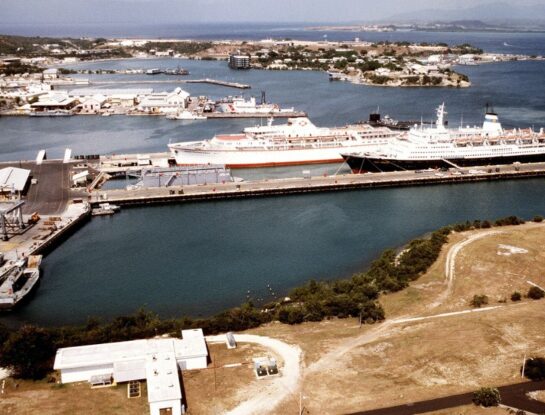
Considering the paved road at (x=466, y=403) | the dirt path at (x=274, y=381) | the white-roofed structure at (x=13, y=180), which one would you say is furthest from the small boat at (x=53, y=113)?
the paved road at (x=466, y=403)

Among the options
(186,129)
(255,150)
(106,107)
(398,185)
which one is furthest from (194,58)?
(398,185)

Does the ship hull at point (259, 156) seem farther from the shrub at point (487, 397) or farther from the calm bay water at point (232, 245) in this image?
the shrub at point (487, 397)

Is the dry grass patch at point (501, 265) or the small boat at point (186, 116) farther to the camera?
the small boat at point (186, 116)

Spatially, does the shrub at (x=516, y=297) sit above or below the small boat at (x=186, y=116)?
below

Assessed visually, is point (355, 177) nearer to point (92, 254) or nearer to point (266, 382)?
point (92, 254)

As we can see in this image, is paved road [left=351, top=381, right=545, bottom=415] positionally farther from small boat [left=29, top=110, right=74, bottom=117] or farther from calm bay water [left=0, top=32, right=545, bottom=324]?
small boat [left=29, top=110, right=74, bottom=117]

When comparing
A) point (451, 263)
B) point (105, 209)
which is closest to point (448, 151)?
point (451, 263)

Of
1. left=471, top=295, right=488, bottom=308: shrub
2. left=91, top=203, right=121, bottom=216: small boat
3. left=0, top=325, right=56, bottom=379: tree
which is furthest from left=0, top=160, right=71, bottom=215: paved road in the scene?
left=471, top=295, right=488, bottom=308: shrub
